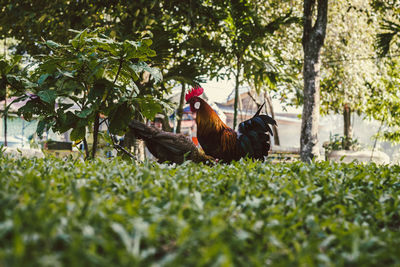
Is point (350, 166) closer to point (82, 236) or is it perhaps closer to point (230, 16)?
point (82, 236)

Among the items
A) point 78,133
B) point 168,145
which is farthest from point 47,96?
point 168,145

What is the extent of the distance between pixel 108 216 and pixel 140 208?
200 mm

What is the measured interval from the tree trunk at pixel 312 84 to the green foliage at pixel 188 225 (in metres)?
6.58

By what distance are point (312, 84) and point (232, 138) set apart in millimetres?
3888

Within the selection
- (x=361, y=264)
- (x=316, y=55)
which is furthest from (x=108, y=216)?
(x=316, y=55)

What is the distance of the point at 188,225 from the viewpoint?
1.34 meters

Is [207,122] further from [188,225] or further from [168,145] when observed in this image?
[188,225]

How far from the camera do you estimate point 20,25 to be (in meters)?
9.34

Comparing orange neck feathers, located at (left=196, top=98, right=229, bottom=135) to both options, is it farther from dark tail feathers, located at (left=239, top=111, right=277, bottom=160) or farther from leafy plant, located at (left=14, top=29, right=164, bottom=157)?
leafy plant, located at (left=14, top=29, right=164, bottom=157)

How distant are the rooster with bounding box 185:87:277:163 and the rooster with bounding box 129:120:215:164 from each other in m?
0.71

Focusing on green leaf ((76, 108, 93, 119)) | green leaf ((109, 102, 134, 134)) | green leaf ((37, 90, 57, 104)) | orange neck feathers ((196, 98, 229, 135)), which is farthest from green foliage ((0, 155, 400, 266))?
orange neck feathers ((196, 98, 229, 135))

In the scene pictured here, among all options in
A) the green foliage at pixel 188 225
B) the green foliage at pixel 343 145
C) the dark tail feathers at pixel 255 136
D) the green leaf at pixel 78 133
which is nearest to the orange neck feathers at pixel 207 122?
the dark tail feathers at pixel 255 136

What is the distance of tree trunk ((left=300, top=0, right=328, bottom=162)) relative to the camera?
8672 mm

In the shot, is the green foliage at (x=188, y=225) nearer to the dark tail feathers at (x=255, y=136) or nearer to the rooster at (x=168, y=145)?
A: the rooster at (x=168, y=145)
